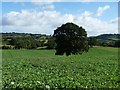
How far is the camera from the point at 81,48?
67750 millimetres

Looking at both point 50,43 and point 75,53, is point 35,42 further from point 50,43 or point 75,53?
point 75,53

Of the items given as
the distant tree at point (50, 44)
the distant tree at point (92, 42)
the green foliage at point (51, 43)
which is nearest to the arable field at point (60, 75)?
the distant tree at point (92, 42)

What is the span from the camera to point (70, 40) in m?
67.8

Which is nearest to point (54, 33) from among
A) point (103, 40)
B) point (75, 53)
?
point (75, 53)

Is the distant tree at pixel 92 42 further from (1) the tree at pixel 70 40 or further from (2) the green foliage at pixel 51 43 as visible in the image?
(1) the tree at pixel 70 40

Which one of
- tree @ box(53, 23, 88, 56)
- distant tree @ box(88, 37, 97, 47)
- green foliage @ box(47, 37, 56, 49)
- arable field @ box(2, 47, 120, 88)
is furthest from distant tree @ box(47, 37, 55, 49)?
arable field @ box(2, 47, 120, 88)

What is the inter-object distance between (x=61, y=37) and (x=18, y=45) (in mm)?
36822

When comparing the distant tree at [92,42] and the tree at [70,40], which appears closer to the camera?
the tree at [70,40]

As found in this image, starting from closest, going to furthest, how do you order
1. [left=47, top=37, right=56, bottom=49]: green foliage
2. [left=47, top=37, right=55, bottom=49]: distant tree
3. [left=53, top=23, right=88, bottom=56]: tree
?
1. [left=53, top=23, right=88, bottom=56]: tree
2. [left=47, top=37, right=56, bottom=49]: green foliage
3. [left=47, top=37, right=55, bottom=49]: distant tree

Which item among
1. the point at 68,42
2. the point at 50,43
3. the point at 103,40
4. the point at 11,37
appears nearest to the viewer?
the point at 68,42

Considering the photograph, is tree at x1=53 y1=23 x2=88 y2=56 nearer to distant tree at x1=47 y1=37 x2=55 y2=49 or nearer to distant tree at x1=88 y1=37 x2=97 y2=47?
distant tree at x1=88 y1=37 x2=97 y2=47

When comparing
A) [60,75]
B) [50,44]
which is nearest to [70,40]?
[50,44]

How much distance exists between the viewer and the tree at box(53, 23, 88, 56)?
A: 220 feet

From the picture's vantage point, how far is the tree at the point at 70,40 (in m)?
67.1
